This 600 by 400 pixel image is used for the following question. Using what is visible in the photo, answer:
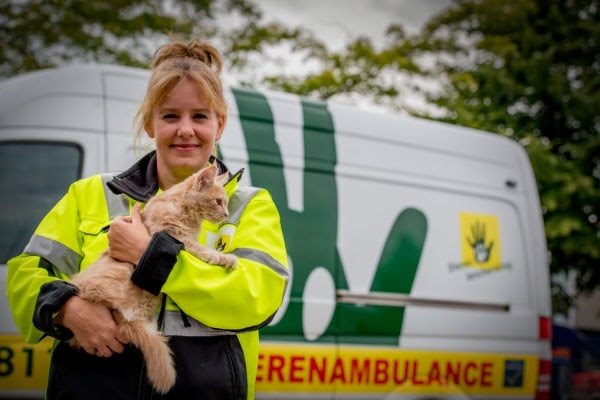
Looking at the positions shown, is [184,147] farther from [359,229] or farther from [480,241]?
[480,241]

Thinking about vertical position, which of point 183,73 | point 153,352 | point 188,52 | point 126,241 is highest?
point 188,52

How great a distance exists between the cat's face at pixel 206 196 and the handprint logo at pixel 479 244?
146 inches

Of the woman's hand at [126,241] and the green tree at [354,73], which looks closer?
the woman's hand at [126,241]

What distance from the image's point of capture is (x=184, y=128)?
2.02 meters

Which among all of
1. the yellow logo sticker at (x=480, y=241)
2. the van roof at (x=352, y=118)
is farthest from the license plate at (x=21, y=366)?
the yellow logo sticker at (x=480, y=241)

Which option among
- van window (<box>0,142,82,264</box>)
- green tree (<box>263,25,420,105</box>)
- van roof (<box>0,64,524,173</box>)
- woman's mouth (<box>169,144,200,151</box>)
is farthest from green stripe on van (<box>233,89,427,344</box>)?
green tree (<box>263,25,420,105</box>)

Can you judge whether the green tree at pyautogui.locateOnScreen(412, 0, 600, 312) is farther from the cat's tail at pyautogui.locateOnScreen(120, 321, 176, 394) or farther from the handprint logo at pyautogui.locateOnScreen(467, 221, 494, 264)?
the cat's tail at pyautogui.locateOnScreen(120, 321, 176, 394)

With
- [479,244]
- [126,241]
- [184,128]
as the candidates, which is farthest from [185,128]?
[479,244]

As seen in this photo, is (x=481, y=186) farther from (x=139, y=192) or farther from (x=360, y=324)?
(x=139, y=192)

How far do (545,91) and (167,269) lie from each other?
11493 millimetres

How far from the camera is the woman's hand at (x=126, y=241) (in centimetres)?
181

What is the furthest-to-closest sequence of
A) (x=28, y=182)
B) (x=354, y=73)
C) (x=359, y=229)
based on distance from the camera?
1. (x=354, y=73)
2. (x=359, y=229)
3. (x=28, y=182)

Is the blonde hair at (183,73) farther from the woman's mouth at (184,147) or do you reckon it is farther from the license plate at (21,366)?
the license plate at (21,366)

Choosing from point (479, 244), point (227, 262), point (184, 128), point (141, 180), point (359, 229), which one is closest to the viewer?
point (227, 262)
